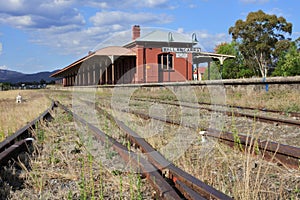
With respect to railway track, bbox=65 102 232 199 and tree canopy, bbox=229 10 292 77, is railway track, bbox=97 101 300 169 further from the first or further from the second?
tree canopy, bbox=229 10 292 77

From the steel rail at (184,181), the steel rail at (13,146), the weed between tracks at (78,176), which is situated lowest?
the weed between tracks at (78,176)

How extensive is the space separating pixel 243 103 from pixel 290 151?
28.2 ft

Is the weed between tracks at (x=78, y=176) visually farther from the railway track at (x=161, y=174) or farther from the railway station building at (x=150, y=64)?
the railway station building at (x=150, y=64)

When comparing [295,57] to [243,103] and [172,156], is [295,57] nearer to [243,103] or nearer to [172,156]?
[243,103]

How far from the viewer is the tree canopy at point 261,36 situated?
4831 cm

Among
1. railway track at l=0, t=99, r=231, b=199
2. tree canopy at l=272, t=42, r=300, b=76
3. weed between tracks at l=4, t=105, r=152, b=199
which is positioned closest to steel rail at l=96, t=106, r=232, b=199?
railway track at l=0, t=99, r=231, b=199

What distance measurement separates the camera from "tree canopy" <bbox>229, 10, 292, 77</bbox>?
48312 mm

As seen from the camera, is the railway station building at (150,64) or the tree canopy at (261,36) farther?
the tree canopy at (261,36)

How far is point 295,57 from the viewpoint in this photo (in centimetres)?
4488

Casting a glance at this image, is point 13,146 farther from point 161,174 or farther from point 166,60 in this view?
point 166,60

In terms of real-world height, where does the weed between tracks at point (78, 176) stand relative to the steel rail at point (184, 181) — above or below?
below

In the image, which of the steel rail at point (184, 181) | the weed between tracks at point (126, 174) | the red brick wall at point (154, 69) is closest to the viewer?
the steel rail at point (184, 181)

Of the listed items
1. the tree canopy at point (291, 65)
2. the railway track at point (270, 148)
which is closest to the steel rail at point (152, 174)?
the railway track at point (270, 148)

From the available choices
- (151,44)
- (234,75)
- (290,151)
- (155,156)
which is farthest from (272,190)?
(234,75)
